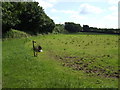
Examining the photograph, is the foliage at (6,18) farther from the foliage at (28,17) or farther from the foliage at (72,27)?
the foliage at (72,27)

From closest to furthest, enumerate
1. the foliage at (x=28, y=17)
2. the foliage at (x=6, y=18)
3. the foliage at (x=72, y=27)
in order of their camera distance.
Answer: the foliage at (x=6, y=18), the foliage at (x=28, y=17), the foliage at (x=72, y=27)

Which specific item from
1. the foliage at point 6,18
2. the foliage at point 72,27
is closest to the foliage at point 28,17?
the foliage at point 6,18

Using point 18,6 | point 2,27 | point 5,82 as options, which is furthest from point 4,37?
point 5,82

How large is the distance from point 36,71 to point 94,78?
187 inches

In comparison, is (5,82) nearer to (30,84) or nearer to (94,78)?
(30,84)

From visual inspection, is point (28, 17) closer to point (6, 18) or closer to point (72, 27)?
point (6, 18)

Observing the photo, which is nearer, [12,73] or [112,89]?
[112,89]

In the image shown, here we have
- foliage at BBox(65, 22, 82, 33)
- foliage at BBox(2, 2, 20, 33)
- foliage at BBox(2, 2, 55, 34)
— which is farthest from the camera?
foliage at BBox(65, 22, 82, 33)

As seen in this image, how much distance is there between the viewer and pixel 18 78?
12.8 meters

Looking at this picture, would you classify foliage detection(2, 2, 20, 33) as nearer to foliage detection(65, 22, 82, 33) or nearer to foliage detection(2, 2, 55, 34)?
foliage detection(2, 2, 55, 34)

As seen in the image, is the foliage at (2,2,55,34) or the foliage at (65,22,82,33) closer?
the foliage at (2,2,55,34)

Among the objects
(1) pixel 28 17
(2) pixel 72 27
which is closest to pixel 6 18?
(1) pixel 28 17

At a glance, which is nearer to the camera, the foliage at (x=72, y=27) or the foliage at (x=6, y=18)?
the foliage at (x=6, y=18)

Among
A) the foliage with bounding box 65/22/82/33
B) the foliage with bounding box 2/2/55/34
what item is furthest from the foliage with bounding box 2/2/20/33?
the foliage with bounding box 65/22/82/33
